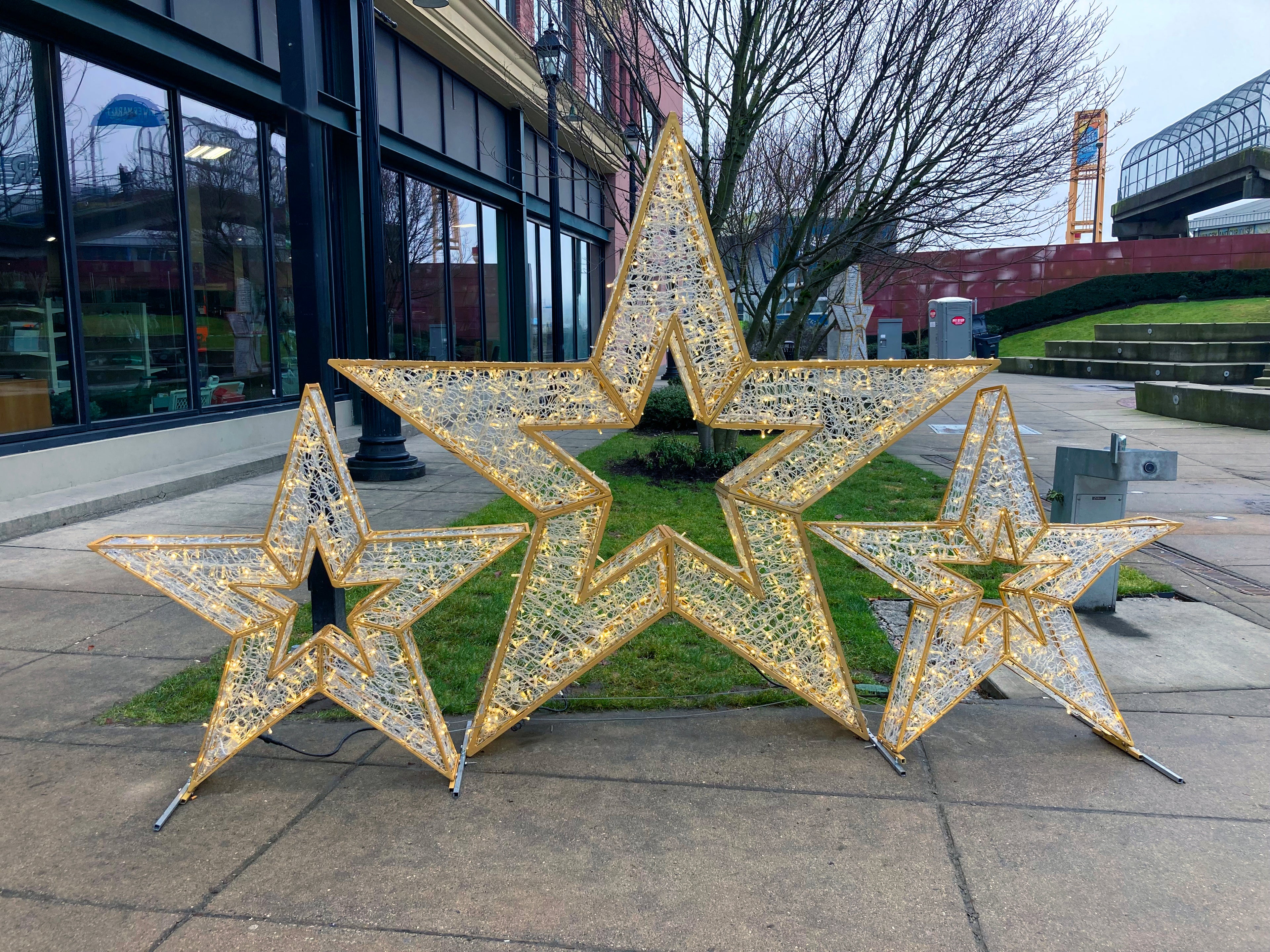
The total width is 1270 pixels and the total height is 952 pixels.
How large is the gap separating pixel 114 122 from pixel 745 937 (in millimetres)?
9545

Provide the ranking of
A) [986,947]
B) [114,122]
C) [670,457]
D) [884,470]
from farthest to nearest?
[884,470] → [670,457] → [114,122] → [986,947]

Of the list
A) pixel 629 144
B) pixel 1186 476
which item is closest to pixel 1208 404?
pixel 1186 476

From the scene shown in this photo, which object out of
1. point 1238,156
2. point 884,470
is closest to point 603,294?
point 884,470

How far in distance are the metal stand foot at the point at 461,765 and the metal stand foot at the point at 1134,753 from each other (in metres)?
2.41

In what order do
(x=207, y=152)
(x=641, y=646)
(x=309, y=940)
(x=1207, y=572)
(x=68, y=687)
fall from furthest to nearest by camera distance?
(x=207, y=152) → (x=1207, y=572) → (x=641, y=646) → (x=68, y=687) → (x=309, y=940)

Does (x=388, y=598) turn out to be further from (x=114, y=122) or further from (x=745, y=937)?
(x=114, y=122)

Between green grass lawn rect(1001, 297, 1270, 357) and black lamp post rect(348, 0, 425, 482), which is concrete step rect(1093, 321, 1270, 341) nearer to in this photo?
green grass lawn rect(1001, 297, 1270, 357)

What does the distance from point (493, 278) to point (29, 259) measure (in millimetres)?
10531

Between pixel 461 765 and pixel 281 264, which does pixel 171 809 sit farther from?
pixel 281 264

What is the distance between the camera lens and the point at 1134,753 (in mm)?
3281

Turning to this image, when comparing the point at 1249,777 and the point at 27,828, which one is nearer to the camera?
the point at 27,828

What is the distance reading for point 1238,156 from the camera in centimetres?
3075

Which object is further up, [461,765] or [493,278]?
[493,278]

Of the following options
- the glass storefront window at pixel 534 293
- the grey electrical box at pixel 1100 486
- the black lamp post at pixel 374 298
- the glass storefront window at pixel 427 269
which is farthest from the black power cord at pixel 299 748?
the glass storefront window at pixel 534 293
